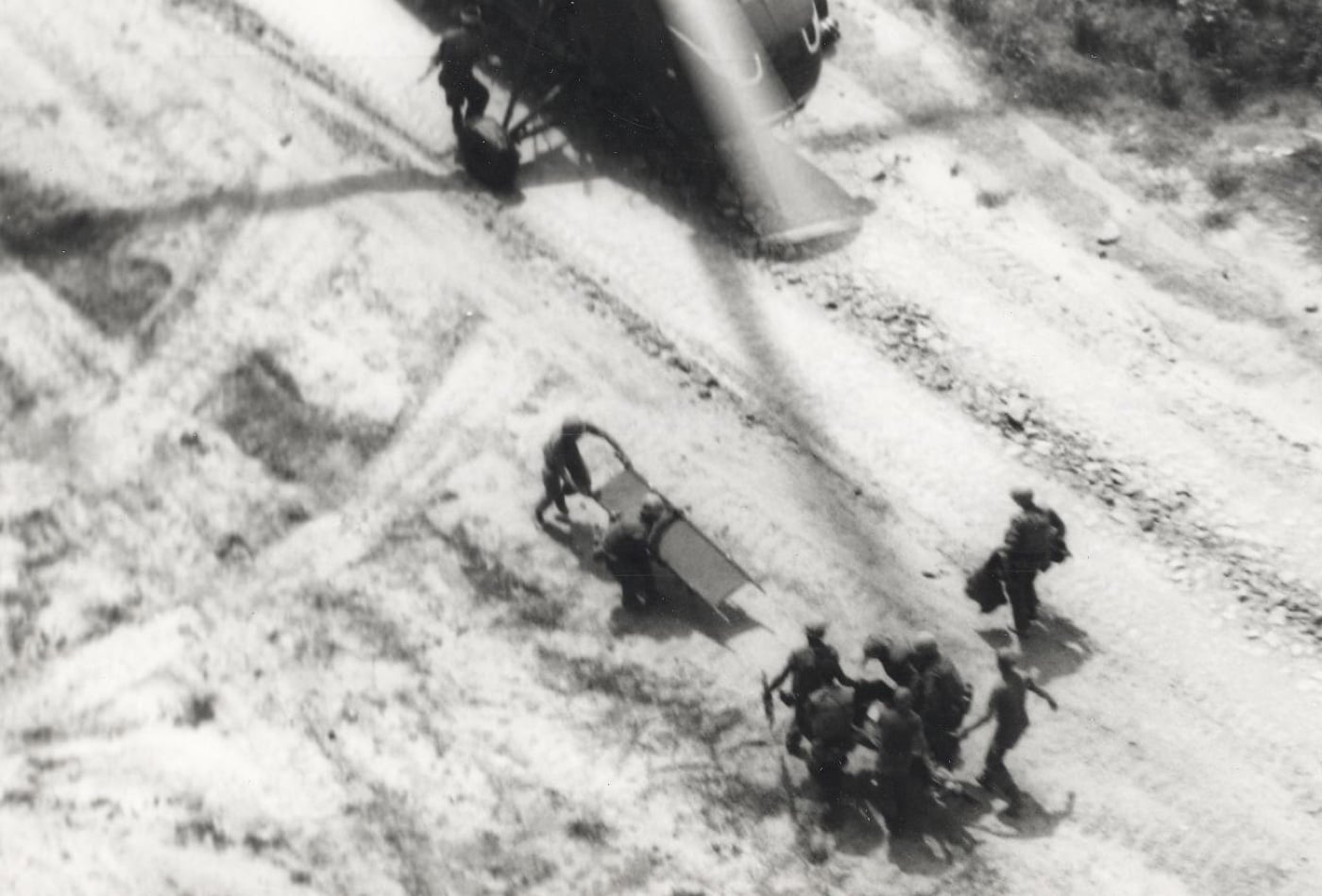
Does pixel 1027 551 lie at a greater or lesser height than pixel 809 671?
greater

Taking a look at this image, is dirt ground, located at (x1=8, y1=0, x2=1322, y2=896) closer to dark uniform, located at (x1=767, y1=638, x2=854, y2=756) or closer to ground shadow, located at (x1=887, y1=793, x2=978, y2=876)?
ground shadow, located at (x1=887, y1=793, x2=978, y2=876)

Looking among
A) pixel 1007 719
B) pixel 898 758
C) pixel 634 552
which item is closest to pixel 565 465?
pixel 634 552

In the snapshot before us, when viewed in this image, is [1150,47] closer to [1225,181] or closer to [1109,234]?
[1225,181]

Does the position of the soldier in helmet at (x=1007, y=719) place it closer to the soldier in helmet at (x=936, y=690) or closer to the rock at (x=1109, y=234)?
the soldier in helmet at (x=936, y=690)

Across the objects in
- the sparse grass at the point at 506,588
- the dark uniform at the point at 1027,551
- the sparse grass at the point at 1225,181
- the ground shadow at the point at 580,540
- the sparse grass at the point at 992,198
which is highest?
the sparse grass at the point at 1225,181

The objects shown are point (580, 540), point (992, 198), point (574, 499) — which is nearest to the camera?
point (580, 540)

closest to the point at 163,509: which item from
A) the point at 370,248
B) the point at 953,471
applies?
the point at 370,248

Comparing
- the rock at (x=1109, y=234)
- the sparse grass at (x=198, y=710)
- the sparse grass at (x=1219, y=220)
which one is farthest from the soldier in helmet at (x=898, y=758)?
the sparse grass at (x=1219, y=220)
